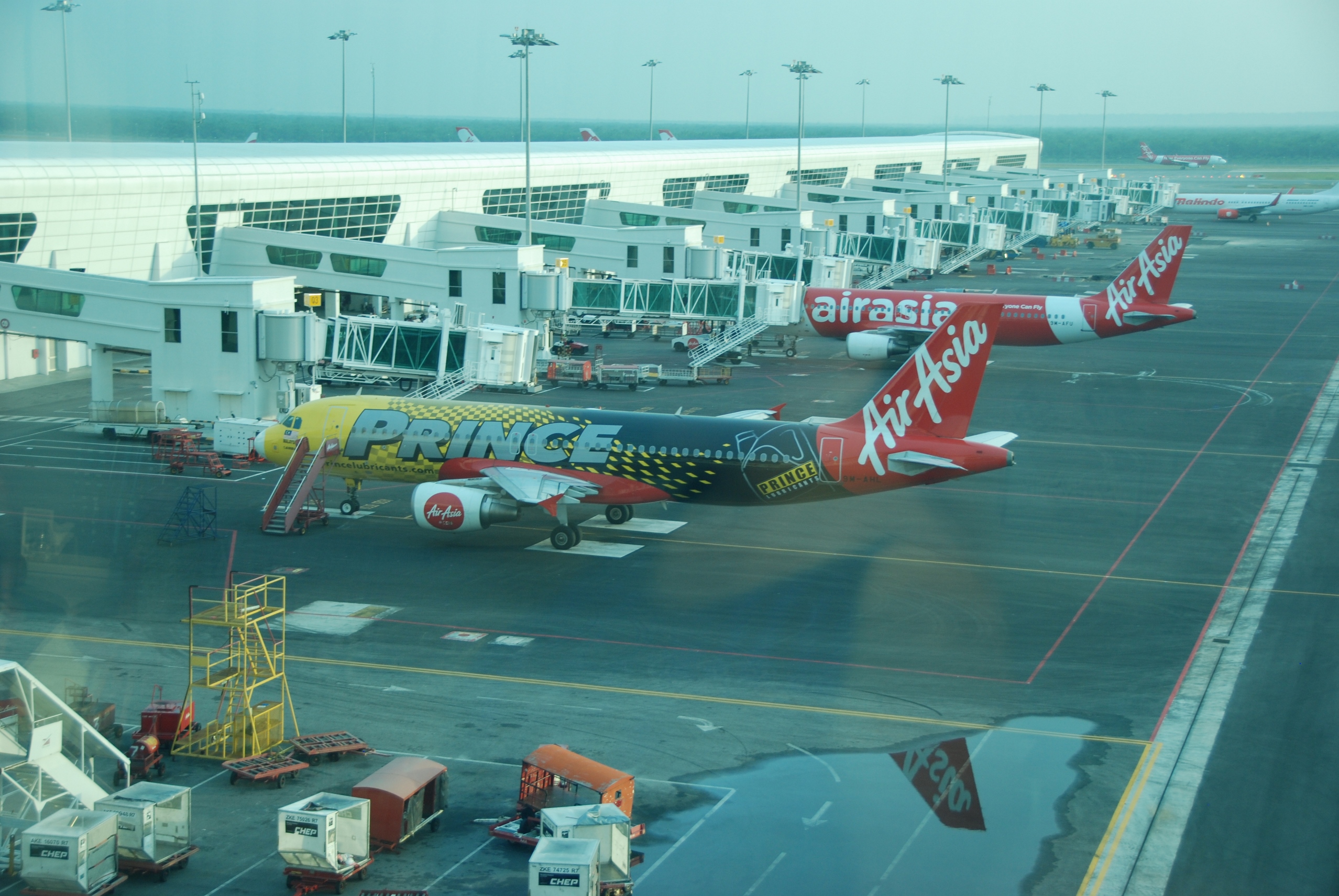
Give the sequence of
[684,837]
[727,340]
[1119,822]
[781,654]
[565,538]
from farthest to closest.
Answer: [727,340], [565,538], [781,654], [1119,822], [684,837]

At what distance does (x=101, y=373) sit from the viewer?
59750 millimetres

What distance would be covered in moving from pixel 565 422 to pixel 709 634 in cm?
1302

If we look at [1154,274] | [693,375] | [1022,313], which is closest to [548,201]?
[693,375]

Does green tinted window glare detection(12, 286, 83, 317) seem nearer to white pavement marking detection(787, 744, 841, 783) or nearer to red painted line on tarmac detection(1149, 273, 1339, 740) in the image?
white pavement marking detection(787, 744, 841, 783)

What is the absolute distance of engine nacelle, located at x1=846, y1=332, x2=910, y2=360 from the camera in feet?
264

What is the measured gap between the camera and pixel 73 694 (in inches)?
1113

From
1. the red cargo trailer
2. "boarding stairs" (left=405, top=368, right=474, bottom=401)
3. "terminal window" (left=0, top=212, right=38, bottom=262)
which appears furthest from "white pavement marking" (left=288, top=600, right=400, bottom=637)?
"terminal window" (left=0, top=212, right=38, bottom=262)

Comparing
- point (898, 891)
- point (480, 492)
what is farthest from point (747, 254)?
point (898, 891)

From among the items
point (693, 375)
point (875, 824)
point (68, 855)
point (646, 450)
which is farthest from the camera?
point (693, 375)

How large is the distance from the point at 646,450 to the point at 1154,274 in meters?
47.2

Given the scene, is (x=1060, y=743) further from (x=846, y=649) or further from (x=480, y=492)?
(x=480, y=492)

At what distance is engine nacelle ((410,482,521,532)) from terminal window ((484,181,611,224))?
217ft

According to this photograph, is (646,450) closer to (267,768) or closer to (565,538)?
(565,538)

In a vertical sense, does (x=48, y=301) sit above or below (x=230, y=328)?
above
